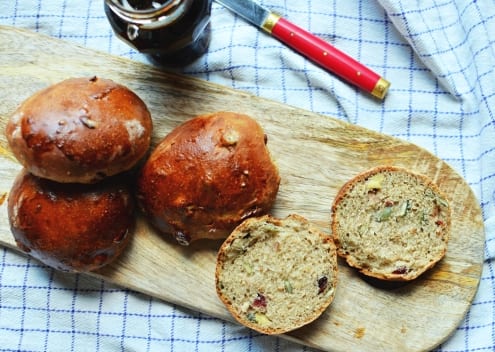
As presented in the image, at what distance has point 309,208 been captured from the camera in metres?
2.62

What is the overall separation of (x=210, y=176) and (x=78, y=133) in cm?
50

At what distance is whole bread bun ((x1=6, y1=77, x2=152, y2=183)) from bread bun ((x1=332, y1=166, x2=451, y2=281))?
2.87 ft

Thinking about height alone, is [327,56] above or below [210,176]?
above

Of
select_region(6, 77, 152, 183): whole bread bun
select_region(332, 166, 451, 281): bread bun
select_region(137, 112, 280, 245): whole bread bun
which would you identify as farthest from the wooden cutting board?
select_region(6, 77, 152, 183): whole bread bun

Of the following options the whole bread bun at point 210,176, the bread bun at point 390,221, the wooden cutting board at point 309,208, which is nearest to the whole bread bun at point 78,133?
the whole bread bun at point 210,176

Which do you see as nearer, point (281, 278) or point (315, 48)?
point (281, 278)

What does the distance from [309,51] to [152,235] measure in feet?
3.37

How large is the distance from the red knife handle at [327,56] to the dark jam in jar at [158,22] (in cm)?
37

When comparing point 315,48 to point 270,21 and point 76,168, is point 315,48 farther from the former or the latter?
point 76,168

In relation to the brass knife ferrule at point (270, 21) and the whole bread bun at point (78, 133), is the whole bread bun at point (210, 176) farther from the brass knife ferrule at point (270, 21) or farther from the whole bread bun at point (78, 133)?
the brass knife ferrule at point (270, 21)

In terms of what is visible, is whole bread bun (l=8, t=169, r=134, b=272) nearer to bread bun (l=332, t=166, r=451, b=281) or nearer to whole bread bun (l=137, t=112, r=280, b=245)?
whole bread bun (l=137, t=112, r=280, b=245)

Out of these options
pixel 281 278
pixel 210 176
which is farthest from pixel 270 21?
Result: pixel 281 278

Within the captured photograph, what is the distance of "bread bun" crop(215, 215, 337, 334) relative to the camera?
249cm

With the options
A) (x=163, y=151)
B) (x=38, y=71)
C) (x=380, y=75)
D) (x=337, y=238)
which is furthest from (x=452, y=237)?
(x=38, y=71)
